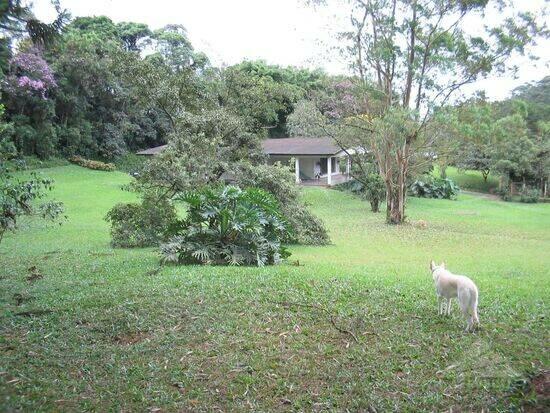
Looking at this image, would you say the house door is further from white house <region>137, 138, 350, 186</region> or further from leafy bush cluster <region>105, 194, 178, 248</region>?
leafy bush cluster <region>105, 194, 178, 248</region>

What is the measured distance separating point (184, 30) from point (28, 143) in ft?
54.4

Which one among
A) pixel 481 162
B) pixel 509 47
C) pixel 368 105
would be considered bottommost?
pixel 481 162

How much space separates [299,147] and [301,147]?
170 mm

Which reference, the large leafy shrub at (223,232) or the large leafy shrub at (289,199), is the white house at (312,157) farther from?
the large leafy shrub at (223,232)

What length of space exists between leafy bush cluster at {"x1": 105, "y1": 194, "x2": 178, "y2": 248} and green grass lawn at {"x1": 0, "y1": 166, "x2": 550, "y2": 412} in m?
3.81

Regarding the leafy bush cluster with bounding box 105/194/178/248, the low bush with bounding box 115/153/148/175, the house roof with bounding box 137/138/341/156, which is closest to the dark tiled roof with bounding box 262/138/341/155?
the house roof with bounding box 137/138/341/156

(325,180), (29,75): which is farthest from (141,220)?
(325,180)

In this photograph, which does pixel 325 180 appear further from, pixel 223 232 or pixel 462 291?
pixel 462 291

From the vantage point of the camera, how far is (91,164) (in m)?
38.2

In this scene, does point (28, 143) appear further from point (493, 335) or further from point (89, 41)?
point (493, 335)

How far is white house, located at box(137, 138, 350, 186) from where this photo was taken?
3722 centimetres

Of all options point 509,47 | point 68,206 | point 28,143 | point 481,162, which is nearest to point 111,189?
point 68,206

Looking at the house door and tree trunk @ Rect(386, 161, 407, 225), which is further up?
the house door

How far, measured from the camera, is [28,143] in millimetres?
36062
